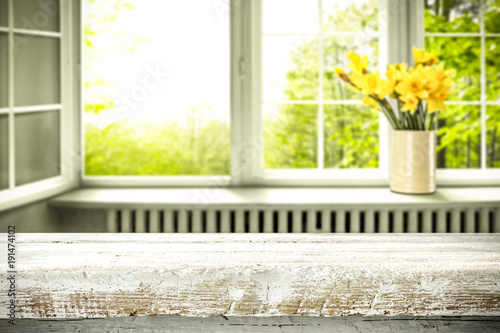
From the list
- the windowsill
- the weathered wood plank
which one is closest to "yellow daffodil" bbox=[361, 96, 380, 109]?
the windowsill

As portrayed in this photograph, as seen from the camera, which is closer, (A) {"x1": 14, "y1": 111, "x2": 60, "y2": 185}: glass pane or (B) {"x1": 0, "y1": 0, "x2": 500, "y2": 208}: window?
(A) {"x1": 14, "y1": 111, "x2": 60, "y2": 185}: glass pane

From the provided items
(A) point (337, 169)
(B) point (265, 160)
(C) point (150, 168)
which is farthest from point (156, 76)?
(A) point (337, 169)

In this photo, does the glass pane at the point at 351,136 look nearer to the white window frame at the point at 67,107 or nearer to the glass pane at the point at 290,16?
the glass pane at the point at 290,16

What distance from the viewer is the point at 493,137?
2.96 metres

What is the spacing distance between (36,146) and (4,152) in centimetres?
25

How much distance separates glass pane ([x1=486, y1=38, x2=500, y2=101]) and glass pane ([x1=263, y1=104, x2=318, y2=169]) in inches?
35.7

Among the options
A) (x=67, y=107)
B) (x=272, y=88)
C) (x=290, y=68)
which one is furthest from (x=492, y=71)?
(x=67, y=107)

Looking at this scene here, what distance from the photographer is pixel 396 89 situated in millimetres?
2281

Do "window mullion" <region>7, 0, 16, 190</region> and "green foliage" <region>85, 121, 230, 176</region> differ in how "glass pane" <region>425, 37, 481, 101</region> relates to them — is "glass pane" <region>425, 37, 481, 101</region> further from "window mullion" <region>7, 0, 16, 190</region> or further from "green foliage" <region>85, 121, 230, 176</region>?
"window mullion" <region>7, 0, 16, 190</region>

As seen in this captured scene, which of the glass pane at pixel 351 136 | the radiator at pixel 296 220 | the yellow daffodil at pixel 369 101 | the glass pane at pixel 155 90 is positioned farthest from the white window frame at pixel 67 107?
the yellow daffodil at pixel 369 101

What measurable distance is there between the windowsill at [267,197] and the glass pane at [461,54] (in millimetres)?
585

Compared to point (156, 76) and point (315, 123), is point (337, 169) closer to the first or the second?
point (315, 123)

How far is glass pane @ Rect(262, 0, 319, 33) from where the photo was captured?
279cm

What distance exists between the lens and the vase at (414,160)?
2334 millimetres
